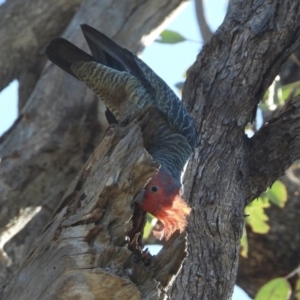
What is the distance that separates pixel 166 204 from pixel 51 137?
1.95 metres

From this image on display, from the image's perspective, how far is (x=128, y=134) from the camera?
279cm

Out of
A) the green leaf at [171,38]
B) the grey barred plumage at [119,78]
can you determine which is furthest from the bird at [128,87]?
the green leaf at [171,38]

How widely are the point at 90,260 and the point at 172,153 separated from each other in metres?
1.27

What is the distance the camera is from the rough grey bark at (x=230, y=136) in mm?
3338

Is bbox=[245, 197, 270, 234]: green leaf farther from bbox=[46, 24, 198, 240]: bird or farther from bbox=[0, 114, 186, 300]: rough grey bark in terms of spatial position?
bbox=[0, 114, 186, 300]: rough grey bark

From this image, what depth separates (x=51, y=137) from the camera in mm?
4914

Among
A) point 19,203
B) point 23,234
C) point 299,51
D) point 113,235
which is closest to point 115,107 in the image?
point 19,203

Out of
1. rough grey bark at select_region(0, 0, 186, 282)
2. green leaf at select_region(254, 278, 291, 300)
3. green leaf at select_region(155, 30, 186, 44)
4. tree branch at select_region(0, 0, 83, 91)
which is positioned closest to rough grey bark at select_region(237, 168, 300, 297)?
green leaf at select_region(254, 278, 291, 300)

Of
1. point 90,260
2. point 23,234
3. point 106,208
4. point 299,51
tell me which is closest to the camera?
point 90,260

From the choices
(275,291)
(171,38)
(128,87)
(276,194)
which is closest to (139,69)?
(128,87)

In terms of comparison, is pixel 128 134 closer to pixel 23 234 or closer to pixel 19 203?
pixel 19 203

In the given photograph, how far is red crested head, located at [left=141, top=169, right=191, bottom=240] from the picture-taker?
314 centimetres

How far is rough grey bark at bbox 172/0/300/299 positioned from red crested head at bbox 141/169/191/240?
9.0 inches

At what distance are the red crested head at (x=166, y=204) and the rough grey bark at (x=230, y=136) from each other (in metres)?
0.23
